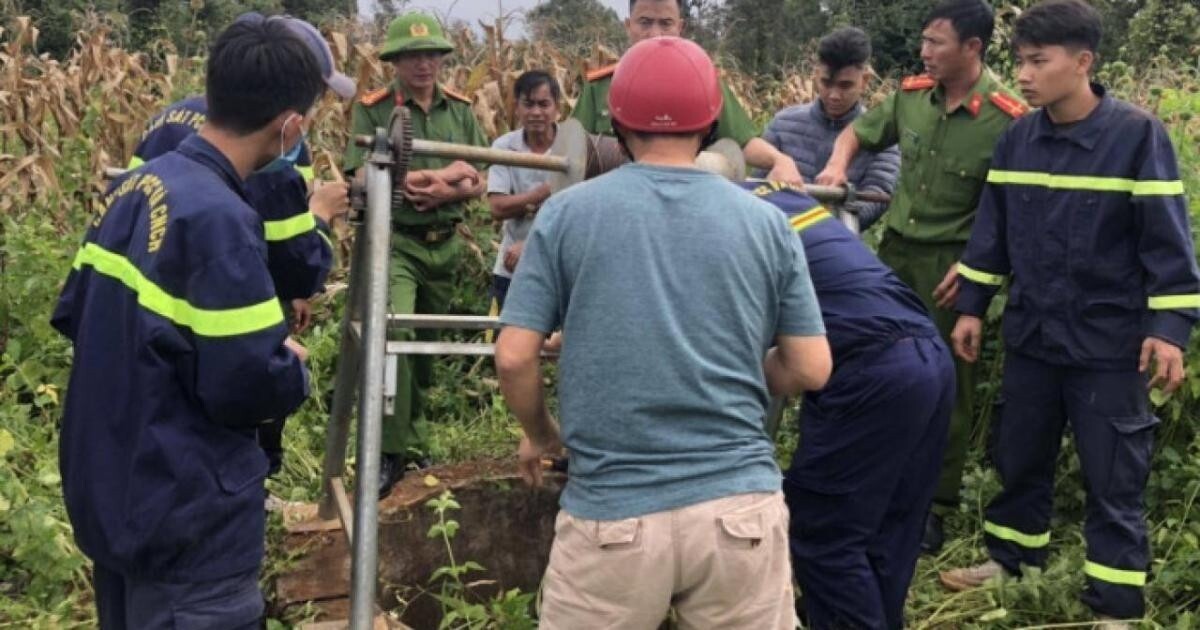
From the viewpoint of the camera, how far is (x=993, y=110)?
13.6 feet

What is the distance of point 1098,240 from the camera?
3521 mm

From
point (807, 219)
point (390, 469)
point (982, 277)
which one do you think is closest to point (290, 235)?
point (807, 219)

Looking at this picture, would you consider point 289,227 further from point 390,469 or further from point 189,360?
point 390,469

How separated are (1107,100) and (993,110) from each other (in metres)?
0.58

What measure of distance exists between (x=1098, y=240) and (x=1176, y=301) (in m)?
0.30

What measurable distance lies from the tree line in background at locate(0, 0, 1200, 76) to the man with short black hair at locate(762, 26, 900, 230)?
3.56m

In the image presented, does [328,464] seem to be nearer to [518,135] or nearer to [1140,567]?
[518,135]

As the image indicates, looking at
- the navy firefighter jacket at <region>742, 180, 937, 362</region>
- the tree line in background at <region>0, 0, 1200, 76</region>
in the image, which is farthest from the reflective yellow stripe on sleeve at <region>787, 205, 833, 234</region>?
the tree line in background at <region>0, 0, 1200, 76</region>

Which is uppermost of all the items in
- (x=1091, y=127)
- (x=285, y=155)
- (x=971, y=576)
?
(x=1091, y=127)

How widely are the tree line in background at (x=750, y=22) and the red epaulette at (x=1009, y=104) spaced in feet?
15.1

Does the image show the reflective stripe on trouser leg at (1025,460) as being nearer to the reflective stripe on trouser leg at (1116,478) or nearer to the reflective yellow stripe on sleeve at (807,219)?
the reflective stripe on trouser leg at (1116,478)

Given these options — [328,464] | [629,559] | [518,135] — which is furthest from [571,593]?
[518,135]

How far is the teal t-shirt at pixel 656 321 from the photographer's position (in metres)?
2.08

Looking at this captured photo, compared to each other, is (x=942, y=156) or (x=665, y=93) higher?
Result: (x=665, y=93)
